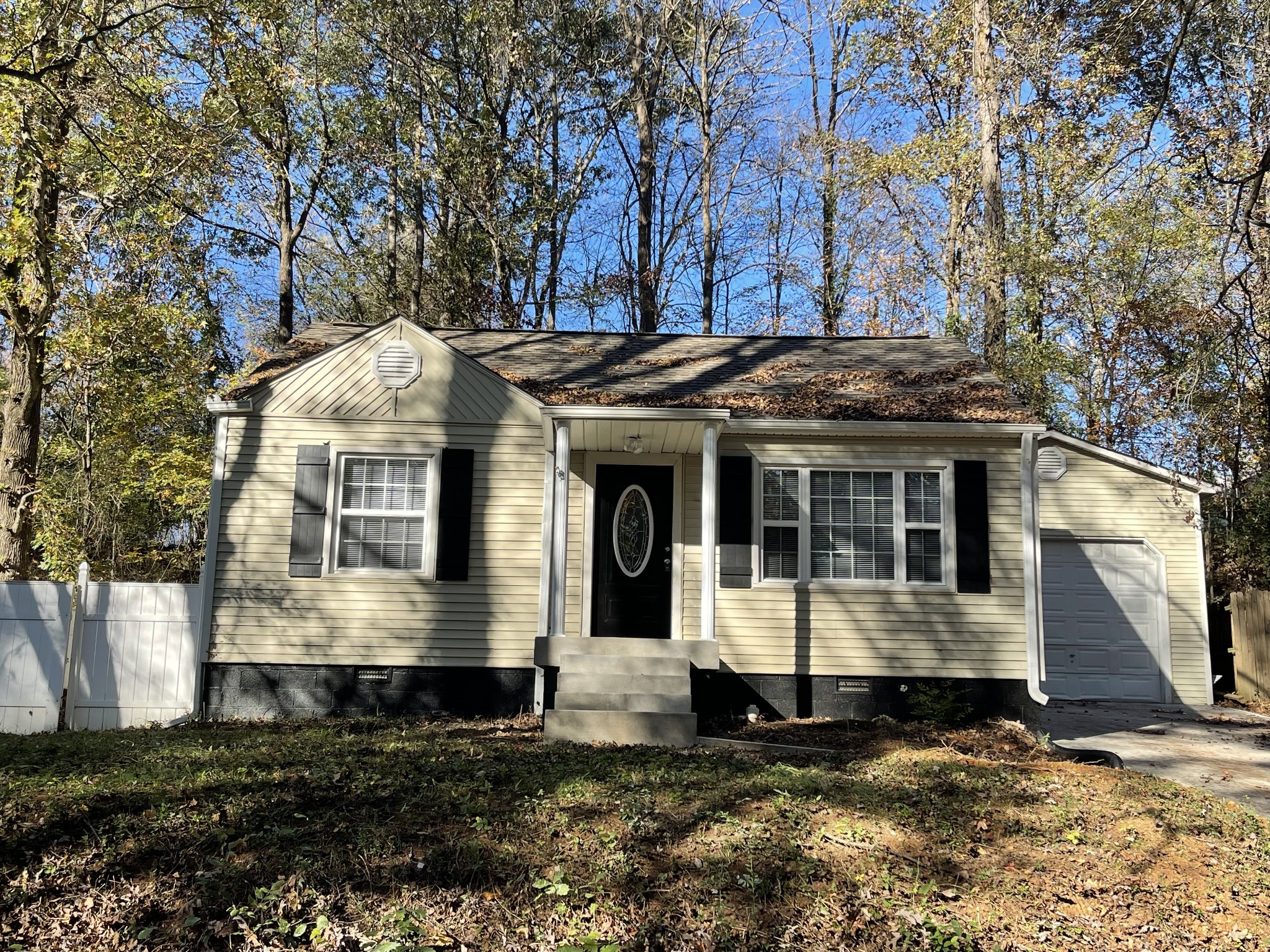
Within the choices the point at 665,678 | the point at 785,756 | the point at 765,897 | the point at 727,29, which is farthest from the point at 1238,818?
the point at 727,29

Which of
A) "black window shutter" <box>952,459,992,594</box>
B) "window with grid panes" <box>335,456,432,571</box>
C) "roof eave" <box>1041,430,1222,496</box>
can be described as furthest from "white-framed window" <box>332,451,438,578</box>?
"roof eave" <box>1041,430,1222,496</box>

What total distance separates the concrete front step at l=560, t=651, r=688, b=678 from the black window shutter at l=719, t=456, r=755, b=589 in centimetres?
121

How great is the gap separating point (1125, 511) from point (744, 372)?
18.3 feet

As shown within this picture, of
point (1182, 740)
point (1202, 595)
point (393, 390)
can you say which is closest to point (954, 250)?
point (1202, 595)

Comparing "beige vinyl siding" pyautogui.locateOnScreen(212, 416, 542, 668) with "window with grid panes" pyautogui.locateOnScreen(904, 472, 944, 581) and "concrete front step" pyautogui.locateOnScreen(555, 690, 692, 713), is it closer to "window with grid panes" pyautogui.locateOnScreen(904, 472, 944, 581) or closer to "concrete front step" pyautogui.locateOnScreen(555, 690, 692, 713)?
"concrete front step" pyautogui.locateOnScreen(555, 690, 692, 713)

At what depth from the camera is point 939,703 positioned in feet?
27.2

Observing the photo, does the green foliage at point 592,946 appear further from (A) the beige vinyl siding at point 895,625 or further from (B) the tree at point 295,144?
(B) the tree at point 295,144

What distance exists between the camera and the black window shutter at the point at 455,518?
28.3 ft

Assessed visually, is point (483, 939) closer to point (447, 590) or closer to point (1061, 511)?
point (447, 590)

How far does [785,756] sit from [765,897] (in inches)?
105

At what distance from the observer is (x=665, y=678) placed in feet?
24.9

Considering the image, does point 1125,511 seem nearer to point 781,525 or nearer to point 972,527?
point 972,527

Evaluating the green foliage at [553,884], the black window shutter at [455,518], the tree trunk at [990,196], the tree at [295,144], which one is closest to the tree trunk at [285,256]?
the tree at [295,144]

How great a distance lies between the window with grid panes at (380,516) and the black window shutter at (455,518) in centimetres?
22
